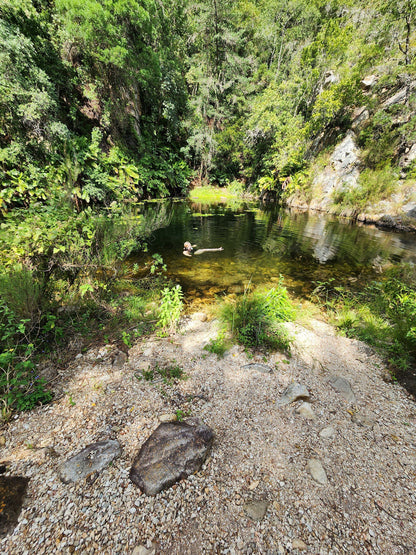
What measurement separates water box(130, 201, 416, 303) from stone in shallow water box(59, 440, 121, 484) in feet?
11.8

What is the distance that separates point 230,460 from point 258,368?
1.31 meters

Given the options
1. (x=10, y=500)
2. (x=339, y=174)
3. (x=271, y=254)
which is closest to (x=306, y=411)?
(x=10, y=500)

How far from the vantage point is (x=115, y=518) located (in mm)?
1583

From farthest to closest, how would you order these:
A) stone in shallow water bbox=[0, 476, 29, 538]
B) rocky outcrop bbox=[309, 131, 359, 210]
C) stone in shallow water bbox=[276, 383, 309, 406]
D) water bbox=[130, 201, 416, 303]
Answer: rocky outcrop bbox=[309, 131, 359, 210] < water bbox=[130, 201, 416, 303] < stone in shallow water bbox=[276, 383, 309, 406] < stone in shallow water bbox=[0, 476, 29, 538]

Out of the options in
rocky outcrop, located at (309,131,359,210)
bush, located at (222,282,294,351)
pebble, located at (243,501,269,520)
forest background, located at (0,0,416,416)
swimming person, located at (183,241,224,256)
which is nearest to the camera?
pebble, located at (243,501,269,520)

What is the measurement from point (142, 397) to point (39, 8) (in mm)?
18604

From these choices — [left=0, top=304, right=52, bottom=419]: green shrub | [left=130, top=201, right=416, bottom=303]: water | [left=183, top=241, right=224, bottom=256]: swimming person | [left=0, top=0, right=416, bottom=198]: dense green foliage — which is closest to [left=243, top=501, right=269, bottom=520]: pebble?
[left=0, top=304, right=52, bottom=419]: green shrub

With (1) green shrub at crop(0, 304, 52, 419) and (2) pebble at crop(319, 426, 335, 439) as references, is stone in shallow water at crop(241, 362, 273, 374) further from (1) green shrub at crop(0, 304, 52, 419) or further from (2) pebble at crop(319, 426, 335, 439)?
(1) green shrub at crop(0, 304, 52, 419)

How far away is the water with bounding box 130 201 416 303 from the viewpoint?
6602 mm

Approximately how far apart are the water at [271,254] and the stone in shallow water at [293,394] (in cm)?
297

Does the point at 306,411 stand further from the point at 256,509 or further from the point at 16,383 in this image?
the point at 16,383

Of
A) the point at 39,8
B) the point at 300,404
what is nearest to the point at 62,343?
the point at 300,404

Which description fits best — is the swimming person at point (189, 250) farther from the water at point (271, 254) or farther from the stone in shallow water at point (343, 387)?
the stone in shallow water at point (343, 387)

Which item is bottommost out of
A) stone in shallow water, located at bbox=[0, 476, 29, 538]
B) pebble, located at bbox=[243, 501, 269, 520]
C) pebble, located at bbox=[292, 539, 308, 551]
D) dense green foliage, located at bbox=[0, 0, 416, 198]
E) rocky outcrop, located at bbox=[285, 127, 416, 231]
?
pebble, located at bbox=[243, 501, 269, 520]
